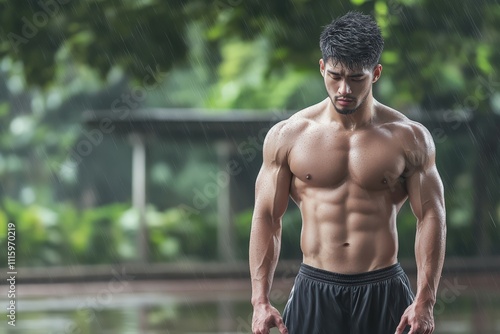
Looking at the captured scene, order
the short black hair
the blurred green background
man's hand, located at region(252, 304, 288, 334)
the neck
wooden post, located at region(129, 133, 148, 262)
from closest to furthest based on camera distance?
the short black hair → man's hand, located at region(252, 304, 288, 334) → the neck → the blurred green background → wooden post, located at region(129, 133, 148, 262)

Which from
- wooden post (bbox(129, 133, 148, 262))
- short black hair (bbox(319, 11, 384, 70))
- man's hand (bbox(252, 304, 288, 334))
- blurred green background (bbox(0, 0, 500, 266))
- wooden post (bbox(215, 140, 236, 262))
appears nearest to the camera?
short black hair (bbox(319, 11, 384, 70))

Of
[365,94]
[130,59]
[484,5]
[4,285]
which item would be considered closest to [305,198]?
[365,94]

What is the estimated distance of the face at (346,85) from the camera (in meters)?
3.53

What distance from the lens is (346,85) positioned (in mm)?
3529

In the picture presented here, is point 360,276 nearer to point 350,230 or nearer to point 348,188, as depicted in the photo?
point 350,230

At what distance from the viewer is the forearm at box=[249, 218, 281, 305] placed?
3789 mm

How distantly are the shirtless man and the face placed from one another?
0.10 meters

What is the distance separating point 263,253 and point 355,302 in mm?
367

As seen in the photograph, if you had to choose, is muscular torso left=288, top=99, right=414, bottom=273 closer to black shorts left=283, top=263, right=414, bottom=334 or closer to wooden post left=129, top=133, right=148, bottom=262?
black shorts left=283, top=263, right=414, bottom=334

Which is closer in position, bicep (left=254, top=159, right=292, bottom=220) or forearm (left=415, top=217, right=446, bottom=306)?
forearm (left=415, top=217, right=446, bottom=306)

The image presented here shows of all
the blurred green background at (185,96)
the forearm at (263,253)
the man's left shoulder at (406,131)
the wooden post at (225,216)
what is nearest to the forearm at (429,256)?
the man's left shoulder at (406,131)

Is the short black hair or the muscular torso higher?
the short black hair

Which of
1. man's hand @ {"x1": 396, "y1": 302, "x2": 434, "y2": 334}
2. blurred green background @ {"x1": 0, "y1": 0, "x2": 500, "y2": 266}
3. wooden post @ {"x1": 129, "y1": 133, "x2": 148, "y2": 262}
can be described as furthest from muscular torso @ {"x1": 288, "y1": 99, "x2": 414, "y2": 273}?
wooden post @ {"x1": 129, "y1": 133, "x2": 148, "y2": 262}

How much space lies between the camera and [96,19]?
9.96m
